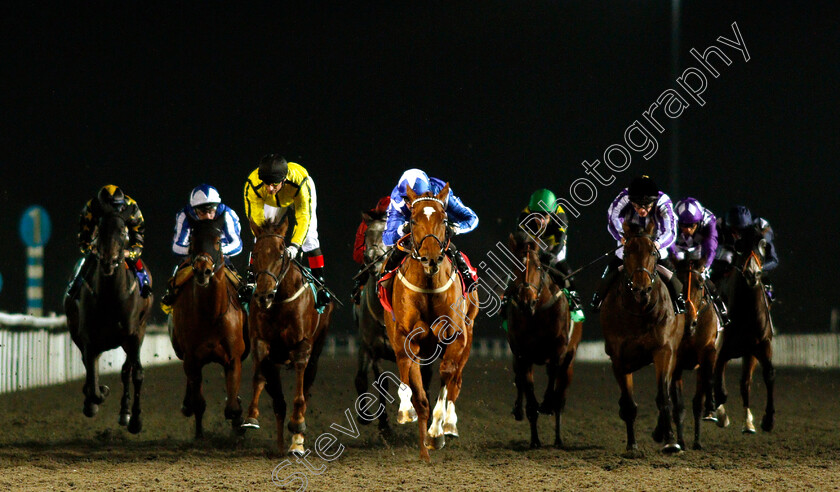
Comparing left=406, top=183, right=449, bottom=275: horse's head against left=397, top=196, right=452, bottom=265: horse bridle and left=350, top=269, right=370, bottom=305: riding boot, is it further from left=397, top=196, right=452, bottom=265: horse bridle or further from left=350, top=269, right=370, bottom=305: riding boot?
left=350, top=269, right=370, bottom=305: riding boot

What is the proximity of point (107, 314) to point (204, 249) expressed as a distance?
1.93 meters

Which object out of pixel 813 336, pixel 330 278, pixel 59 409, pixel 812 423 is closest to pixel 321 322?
pixel 59 409

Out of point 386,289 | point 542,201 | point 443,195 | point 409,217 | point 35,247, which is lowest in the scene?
point 386,289

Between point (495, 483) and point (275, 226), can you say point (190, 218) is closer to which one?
point (275, 226)

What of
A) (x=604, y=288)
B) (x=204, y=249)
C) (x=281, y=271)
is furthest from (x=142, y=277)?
(x=604, y=288)

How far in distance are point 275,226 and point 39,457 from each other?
304 cm

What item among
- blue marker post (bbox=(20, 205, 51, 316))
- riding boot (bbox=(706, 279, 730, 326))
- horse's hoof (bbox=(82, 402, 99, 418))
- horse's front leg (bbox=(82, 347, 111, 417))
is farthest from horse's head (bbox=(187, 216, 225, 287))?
blue marker post (bbox=(20, 205, 51, 316))

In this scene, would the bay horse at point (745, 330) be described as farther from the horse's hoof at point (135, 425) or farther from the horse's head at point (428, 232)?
the horse's hoof at point (135, 425)

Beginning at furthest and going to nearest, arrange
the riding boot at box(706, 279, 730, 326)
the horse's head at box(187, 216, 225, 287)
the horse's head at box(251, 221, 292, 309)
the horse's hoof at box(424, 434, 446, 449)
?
the riding boot at box(706, 279, 730, 326), the horse's head at box(187, 216, 225, 287), the horse's head at box(251, 221, 292, 309), the horse's hoof at box(424, 434, 446, 449)

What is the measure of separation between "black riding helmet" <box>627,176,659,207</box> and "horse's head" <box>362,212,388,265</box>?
258 centimetres

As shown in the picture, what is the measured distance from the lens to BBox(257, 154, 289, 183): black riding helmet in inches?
341

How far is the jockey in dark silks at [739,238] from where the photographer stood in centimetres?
1064

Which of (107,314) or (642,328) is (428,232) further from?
(107,314)

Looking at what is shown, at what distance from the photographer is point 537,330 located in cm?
966
